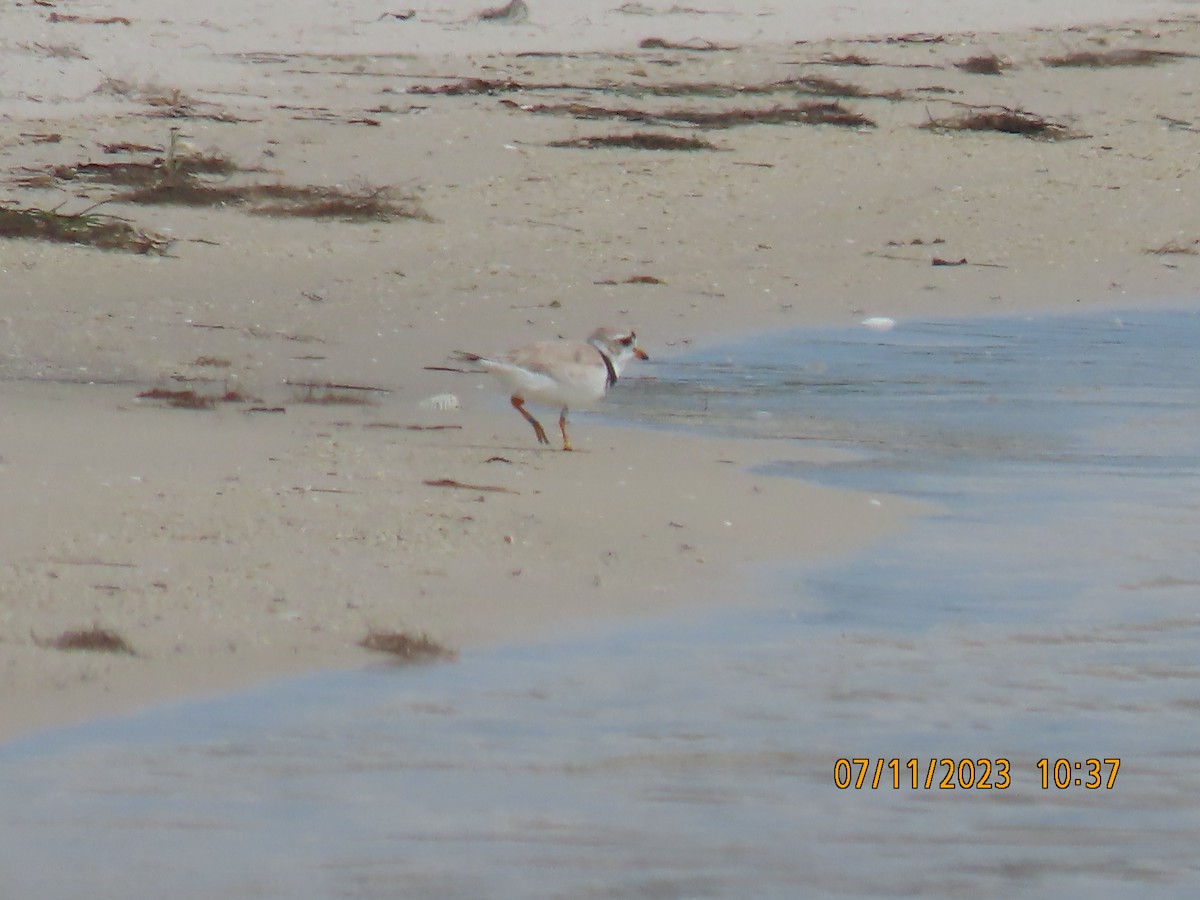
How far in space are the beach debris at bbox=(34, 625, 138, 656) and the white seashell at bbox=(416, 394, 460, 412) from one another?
3.66 metres

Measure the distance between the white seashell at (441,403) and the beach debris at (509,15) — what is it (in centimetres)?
1403

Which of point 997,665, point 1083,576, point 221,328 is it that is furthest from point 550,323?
point 997,665

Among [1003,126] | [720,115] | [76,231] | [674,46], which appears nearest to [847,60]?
[674,46]

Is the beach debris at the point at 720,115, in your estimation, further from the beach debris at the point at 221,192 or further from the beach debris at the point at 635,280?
the beach debris at the point at 635,280

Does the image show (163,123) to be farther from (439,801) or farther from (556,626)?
A: (439,801)

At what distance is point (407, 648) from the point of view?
5.45 metres

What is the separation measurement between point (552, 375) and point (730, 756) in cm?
327

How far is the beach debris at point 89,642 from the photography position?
5.16m

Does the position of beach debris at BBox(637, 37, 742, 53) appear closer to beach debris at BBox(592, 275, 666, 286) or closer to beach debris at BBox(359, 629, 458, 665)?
beach debris at BBox(592, 275, 666, 286)

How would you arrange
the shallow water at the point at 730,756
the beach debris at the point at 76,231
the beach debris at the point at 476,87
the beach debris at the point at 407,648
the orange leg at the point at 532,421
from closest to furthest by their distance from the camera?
1. the shallow water at the point at 730,756
2. the beach debris at the point at 407,648
3. the orange leg at the point at 532,421
4. the beach debris at the point at 76,231
5. the beach debris at the point at 476,87

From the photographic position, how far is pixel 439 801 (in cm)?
450

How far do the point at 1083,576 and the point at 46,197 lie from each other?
7.95m
